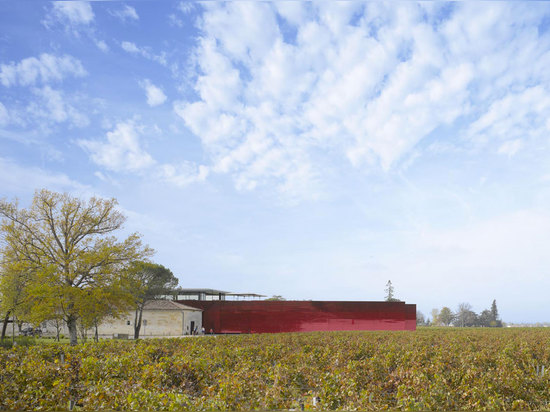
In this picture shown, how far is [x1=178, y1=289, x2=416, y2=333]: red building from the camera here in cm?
4669

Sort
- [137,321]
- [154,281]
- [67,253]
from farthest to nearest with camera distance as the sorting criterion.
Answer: [154,281] < [137,321] < [67,253]

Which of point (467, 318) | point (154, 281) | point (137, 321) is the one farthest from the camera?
point (467, 318)

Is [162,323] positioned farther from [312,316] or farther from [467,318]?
[467,318]

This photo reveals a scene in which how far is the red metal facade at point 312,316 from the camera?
46.7 metres

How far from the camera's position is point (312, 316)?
46.9 meters

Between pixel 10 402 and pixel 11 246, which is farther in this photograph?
pixel 11 246

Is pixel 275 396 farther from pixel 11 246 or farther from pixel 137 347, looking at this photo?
pixel 11 246

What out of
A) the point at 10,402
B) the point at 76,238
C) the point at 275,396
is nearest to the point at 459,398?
the point at 275,396

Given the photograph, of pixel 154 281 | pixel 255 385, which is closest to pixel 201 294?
pixel 154 281

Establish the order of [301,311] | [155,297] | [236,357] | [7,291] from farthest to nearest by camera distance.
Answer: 1. [155,297]
2. [301,311]
3. [7,291]
4. [236,357]

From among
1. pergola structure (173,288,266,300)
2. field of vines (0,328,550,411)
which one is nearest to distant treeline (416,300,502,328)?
pergola structure (173,288,266,300)

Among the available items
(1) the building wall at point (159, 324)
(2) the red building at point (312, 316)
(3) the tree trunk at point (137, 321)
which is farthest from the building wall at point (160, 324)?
(2) the red building at point (312, 316)

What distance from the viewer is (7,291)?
1471 inches

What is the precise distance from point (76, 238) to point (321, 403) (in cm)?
2961
